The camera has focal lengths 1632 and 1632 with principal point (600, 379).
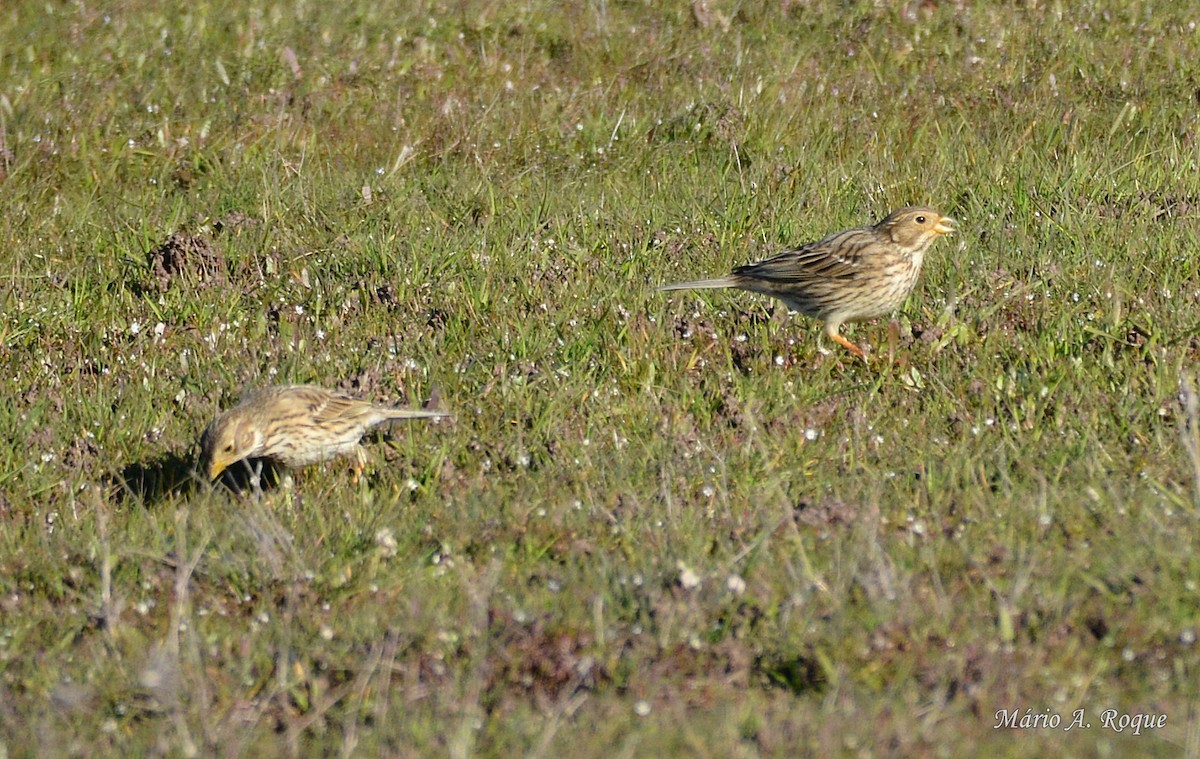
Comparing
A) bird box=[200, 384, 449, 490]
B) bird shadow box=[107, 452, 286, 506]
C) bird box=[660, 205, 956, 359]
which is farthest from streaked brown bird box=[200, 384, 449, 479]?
bird box=[660, 205, 956, 359]

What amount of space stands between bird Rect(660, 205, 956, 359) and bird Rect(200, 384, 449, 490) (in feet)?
5.90

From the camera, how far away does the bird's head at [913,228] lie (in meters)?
7.89

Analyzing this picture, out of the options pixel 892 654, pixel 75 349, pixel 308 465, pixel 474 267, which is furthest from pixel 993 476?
pixel 75 349

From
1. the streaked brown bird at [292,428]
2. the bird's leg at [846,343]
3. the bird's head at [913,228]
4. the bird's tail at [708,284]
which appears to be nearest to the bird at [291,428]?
the streaked brown bird at [292,428]

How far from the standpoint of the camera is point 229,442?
21.4 ft

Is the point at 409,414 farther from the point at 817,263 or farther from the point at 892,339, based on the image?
the point at 817,263

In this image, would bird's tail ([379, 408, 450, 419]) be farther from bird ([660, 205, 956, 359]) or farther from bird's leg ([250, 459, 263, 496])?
bird ([660, 205, 956, 359])

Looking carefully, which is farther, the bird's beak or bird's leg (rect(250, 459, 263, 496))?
the bird's beak

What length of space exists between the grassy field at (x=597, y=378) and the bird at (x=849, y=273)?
17 centimetres

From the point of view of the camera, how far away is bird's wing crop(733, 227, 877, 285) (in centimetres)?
771

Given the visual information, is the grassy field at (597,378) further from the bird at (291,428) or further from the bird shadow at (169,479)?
the bird at (291,428)

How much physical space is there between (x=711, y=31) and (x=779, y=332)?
426 centimetres

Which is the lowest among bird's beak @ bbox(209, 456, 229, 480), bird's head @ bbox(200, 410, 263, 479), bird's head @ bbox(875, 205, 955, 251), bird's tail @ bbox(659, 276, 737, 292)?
bird's beak @ bbox(209, 456, 229, 480)

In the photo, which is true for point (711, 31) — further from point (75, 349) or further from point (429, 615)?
point (429, 615)
